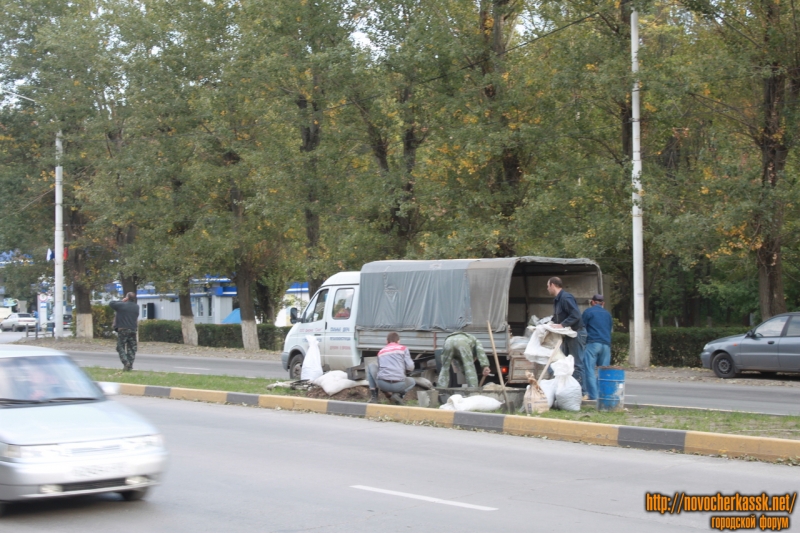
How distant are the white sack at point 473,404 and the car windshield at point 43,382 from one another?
5.69m

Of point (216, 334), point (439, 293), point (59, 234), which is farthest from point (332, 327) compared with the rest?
point (216, 334)

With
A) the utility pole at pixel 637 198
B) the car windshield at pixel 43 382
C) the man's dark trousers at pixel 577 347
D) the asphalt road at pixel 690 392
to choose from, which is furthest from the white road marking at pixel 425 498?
the utility pole at pixel 637 198

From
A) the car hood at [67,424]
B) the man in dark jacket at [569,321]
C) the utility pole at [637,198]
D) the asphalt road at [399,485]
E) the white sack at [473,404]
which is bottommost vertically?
the asphalt road at [399,485]

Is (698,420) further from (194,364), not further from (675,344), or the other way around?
(194,364)

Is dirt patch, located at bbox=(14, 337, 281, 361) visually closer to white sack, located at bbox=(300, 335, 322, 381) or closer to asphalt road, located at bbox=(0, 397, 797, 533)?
white sack, located at bbox=(300, 335, 322, 381)

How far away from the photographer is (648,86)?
2138 cm

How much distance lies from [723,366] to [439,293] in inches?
356

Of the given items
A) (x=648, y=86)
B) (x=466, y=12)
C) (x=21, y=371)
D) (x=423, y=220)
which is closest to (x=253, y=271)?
(x=423, y=220)

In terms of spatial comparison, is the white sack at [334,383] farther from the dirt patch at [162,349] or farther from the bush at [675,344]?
the dirt patch at [162,349]

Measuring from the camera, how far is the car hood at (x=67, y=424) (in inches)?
260

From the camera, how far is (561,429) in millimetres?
10781

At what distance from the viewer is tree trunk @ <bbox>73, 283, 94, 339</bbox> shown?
40906mm

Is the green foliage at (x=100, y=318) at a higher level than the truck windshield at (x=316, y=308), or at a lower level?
lower

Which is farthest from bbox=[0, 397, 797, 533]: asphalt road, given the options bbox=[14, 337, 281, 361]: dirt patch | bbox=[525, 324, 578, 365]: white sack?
bbox=[14, 337, 281, 361]: dirt patch
